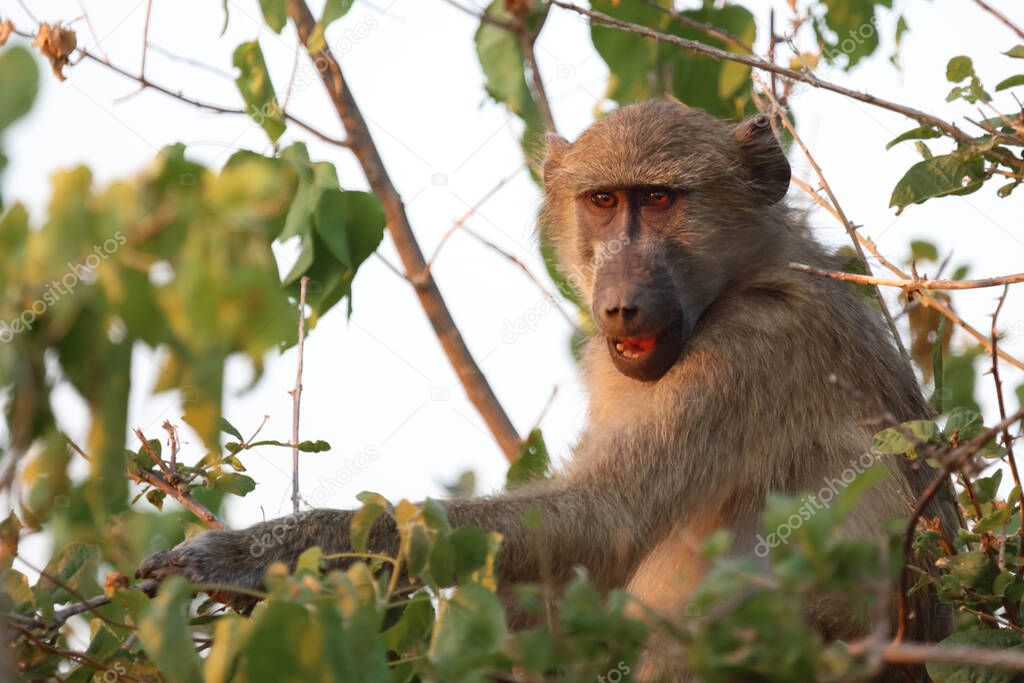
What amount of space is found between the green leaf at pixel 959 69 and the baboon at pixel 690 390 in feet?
4.94

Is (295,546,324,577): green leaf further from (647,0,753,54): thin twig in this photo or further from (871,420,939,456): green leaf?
(647,0,753,54): thin twig

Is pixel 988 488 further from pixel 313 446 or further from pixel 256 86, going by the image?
pixel 256 86

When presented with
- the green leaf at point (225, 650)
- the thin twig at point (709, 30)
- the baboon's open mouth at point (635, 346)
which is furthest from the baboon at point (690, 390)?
the green leaf at point (225, 650)

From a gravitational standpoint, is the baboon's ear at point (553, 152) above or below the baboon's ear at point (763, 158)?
above

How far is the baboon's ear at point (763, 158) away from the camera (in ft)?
20.6

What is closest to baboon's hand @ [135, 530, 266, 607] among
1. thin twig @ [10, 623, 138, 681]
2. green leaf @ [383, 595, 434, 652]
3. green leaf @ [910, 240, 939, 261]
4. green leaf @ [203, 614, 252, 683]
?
thin twig @ [10, 623, 138, 681]

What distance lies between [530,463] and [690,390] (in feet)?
2.71

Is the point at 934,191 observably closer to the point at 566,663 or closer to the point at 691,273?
the point at 691,273

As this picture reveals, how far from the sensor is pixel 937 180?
4340 mm

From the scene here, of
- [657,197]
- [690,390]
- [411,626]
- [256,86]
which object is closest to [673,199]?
[657,197]

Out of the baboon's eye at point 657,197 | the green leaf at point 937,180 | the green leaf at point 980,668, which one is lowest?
the green leaf at point 980,668

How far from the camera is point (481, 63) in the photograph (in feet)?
19.8

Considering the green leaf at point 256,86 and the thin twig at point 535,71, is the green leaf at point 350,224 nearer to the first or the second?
the green leaf at point 256,86

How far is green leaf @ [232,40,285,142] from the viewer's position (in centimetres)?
536
